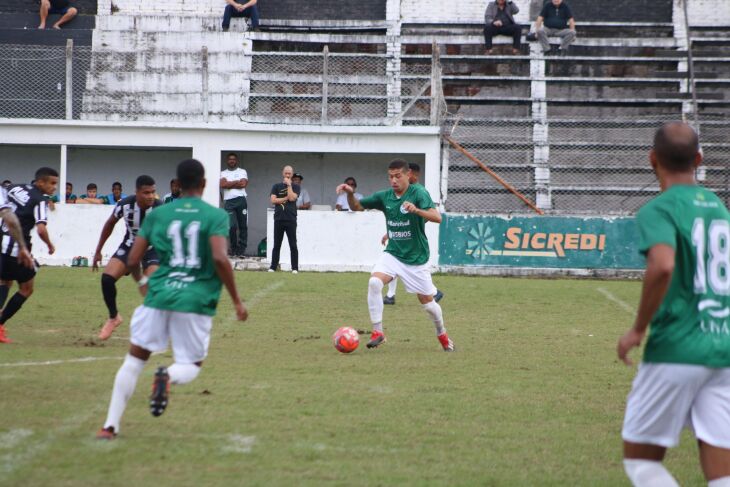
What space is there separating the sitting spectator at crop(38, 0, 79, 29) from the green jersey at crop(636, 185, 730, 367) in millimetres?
26157

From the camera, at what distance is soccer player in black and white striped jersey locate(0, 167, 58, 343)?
1139 centimetres

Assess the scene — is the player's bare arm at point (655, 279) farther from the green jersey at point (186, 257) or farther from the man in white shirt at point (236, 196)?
the man in white shirt at point (236, 196)

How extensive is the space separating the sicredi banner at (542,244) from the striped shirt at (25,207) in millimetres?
11786

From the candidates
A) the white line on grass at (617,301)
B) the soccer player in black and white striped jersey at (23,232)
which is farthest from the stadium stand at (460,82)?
the soccer player in black and white striped jersey at (23,232)

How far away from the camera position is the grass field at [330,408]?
6.18m

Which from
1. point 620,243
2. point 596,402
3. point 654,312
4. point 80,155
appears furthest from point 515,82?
point 654,312

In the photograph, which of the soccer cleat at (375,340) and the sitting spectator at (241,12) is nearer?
the soccer cleat at (375,340)

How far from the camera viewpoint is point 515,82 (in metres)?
27.2

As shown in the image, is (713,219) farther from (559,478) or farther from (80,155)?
(80,155)

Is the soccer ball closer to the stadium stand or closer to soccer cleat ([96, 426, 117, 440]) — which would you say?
soccer cleat ([96, 426, 117, 440])

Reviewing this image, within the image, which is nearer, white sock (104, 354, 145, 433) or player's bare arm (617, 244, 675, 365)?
player's bare arm (617, 244, 675, 365)

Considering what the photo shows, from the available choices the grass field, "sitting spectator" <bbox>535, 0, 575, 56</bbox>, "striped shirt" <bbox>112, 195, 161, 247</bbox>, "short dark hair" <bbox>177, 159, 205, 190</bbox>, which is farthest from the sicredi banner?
"short dark hair" <bbox>177, 159, 205, 190</bbox>

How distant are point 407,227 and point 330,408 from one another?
3.96 m

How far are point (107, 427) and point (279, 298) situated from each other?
9.91 meters
